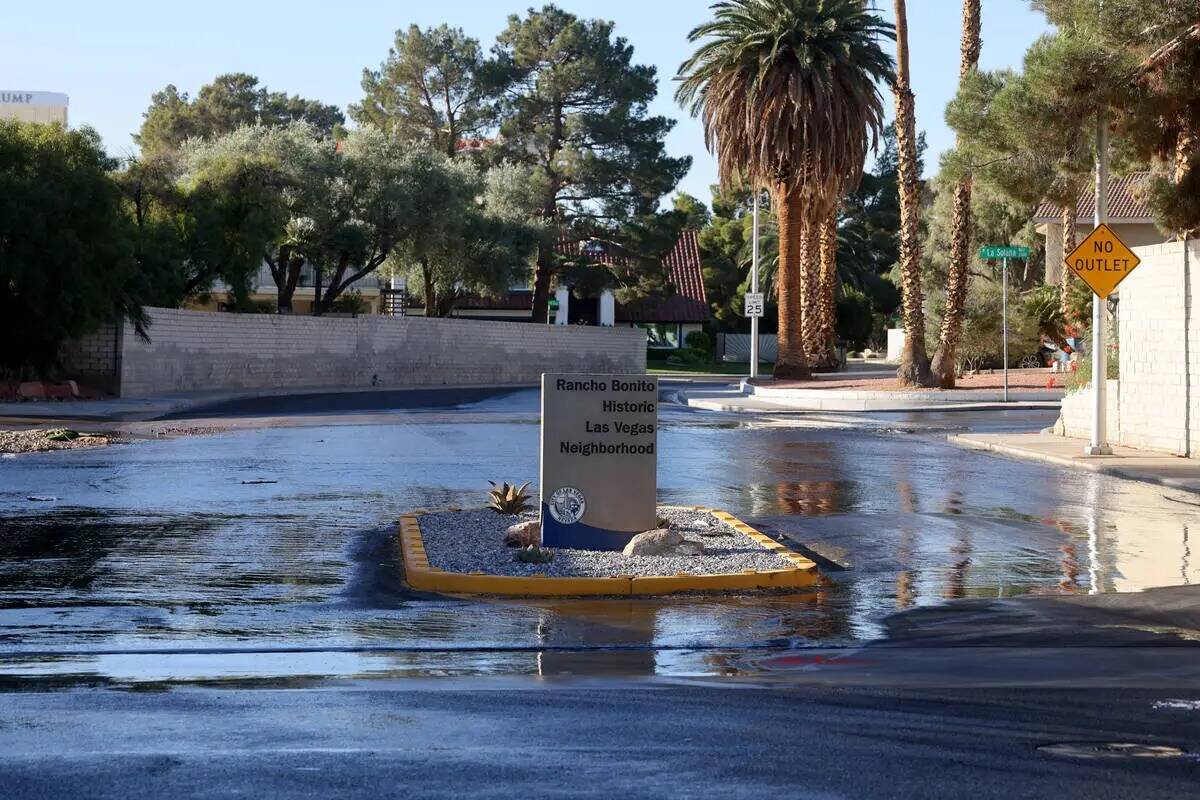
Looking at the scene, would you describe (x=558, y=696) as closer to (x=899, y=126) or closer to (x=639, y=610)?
(x=639, y=610)

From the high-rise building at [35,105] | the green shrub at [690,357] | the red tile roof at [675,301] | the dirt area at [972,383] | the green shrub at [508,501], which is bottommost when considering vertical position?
the green shrub at [508,501]

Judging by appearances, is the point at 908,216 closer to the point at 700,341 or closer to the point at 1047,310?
the point at 1047,310

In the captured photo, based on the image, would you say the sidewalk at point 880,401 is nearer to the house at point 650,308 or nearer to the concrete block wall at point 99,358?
the concrete block wall at point 99,358

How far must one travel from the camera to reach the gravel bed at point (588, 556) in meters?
11.7

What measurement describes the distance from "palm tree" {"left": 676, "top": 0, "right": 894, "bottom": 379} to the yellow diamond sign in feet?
88.9

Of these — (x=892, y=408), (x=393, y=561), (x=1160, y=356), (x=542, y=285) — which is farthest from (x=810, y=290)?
(x=393, y=561)

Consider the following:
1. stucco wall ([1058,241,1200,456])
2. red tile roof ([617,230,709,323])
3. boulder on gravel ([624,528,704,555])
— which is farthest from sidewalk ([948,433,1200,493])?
red tile roof ([617,230,709,323])

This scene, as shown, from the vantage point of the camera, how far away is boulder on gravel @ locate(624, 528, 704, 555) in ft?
40.3

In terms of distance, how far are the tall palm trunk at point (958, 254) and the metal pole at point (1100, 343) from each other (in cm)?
1597

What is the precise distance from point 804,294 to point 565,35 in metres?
25.1

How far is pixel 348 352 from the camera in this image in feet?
180

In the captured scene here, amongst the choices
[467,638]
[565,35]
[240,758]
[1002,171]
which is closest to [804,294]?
[565,35]

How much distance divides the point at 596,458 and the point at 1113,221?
1665 inches

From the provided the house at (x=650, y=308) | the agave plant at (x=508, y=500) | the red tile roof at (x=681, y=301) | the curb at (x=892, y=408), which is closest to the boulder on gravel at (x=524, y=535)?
the agave plant at (x=508, y=500)
